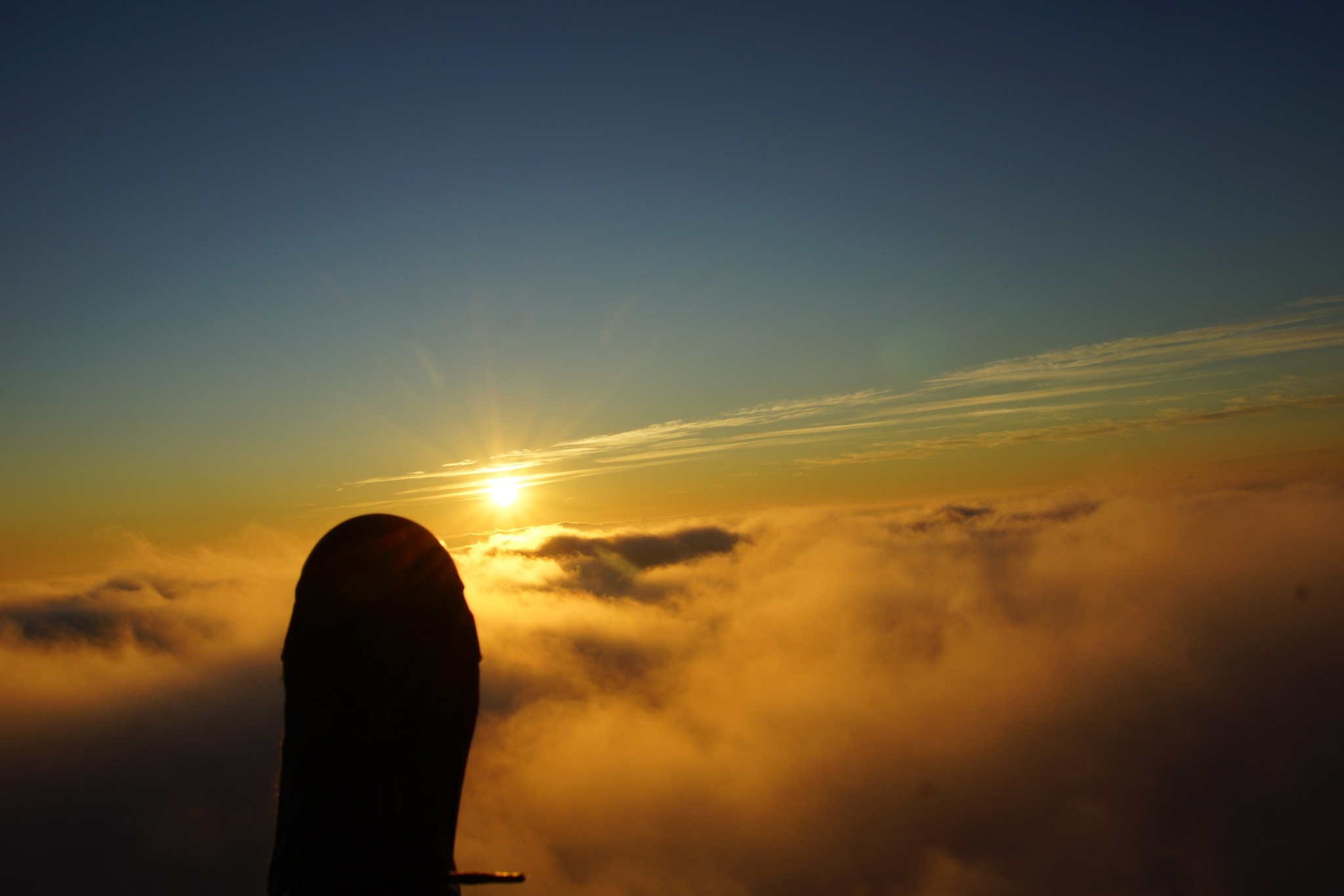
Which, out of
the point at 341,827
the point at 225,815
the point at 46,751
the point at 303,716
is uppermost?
the point at 303,716

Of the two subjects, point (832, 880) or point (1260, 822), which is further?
point (1260, 822)

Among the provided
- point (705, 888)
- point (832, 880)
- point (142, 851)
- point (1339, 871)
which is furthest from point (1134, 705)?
point (142, 851)

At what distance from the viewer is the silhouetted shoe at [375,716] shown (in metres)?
3.31

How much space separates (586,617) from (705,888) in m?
91.0

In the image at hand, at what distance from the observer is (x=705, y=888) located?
360ft

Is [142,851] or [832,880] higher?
[142,851]

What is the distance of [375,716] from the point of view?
13.8 feet

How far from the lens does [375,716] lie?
421cm

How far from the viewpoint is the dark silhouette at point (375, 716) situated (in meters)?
3.30

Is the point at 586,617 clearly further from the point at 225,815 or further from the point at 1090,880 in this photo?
the point at 1090,880

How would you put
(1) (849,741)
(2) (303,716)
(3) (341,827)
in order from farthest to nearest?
(1) (849,741)
(2) (303,716)
(3) (341,827)

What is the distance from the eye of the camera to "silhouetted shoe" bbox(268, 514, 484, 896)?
3312 millimetres

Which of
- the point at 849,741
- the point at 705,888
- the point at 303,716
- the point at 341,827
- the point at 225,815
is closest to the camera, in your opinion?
the point at 341,827

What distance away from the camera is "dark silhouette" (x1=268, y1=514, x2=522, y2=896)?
10.8 feet
